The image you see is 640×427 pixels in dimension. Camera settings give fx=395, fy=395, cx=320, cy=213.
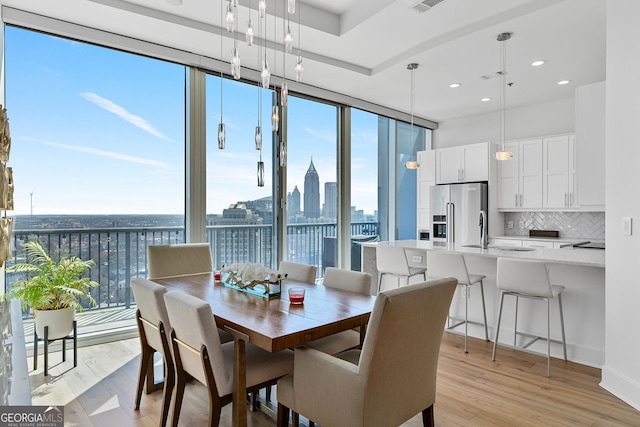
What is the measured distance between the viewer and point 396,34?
3.68m

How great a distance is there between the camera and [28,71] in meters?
3.27

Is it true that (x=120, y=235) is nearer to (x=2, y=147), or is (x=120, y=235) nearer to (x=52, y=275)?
(x=52, y=275)

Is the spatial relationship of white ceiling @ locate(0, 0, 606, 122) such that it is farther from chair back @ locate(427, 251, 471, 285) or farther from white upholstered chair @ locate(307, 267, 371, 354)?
white upholstered chair @ locate(307, 267, 371, 354)

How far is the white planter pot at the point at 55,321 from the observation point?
2.92 metres

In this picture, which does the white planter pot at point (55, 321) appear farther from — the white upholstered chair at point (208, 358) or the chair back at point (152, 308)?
the white upholstered chair at point (208, 358)

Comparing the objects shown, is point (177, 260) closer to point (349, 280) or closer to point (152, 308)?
point (152, 308)

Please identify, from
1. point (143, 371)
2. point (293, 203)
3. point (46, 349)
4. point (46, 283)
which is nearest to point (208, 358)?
point (143, 371)

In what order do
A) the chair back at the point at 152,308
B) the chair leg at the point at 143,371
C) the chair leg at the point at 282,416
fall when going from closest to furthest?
1. the chair leg at the point at 282,416
2. the chair back at the point at 152,308
3. the chair leg at the point at 143,371

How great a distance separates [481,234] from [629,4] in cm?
346

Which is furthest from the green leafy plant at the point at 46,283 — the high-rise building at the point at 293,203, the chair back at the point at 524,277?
the chair back at the point at 524,277

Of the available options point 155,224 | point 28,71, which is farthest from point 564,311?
point 28,71

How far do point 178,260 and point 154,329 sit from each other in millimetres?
1134

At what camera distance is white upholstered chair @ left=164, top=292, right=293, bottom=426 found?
5.72 feet

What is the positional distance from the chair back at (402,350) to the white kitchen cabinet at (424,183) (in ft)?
15.8
